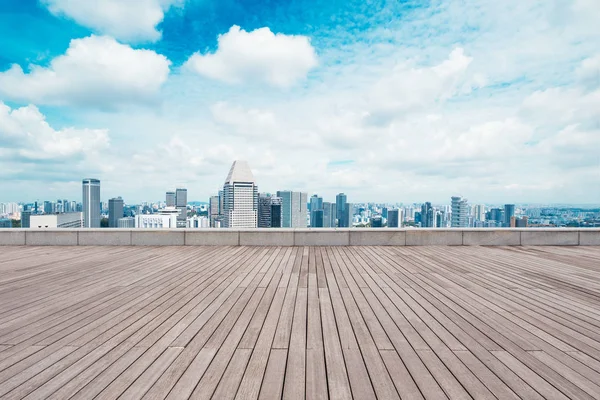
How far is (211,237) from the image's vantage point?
24.2ft

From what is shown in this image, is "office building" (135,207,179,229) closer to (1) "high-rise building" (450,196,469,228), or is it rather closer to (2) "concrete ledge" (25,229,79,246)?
(2) "concrete ledge" (25,229,79,246)

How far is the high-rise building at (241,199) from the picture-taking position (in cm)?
2127

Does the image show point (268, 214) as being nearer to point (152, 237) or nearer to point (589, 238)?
point (152, 237)

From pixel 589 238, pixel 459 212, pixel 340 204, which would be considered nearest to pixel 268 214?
pixel 459 212

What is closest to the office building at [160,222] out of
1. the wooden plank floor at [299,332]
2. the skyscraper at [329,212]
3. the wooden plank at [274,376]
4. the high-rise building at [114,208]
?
the wooden plank floor at [299,332]

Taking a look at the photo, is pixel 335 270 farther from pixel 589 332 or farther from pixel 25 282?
pixel 25 282

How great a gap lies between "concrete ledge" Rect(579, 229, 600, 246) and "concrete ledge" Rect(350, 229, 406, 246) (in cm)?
479

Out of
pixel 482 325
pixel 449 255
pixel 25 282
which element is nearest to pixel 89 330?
pixel 25 282

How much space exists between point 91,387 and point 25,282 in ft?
11.9

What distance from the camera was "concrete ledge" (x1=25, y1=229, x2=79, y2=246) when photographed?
7320 mm

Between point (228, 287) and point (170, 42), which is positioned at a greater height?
point (170, 42)

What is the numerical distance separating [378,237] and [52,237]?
8.41 m

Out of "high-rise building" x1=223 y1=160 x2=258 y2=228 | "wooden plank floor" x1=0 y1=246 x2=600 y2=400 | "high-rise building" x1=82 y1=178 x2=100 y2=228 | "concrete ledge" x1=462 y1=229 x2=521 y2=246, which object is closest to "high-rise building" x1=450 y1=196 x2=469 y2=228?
"concrete ledge" x1=462 y1=229 x2=521 y2=246

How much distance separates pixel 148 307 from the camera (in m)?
3.26
